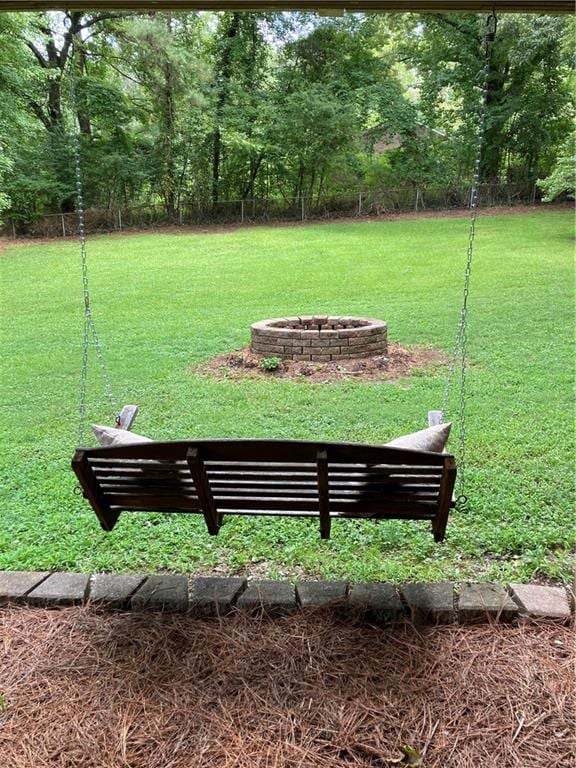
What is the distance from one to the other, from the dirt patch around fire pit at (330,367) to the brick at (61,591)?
3164 mm

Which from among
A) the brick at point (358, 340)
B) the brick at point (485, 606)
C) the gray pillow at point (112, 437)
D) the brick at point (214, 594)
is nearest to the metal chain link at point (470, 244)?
the brick at point (485, 606)

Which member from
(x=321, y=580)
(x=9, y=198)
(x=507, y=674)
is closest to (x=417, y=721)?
(x=507, y=674)

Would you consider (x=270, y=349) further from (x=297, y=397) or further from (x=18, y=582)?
(x=18, y=582)

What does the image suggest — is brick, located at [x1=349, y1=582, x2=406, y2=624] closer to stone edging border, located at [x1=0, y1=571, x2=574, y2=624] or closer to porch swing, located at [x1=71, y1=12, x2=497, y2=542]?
stone edging border, located at [x1=0, y1=571, x2=574, y2=624]

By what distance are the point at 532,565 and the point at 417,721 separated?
0.97m

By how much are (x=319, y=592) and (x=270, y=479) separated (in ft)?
1.94

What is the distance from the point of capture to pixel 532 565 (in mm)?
2355

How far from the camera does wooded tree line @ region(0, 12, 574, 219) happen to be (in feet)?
54.0

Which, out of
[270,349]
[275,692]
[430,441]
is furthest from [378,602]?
[270,349]

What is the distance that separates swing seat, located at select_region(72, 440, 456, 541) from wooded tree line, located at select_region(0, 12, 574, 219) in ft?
53.5

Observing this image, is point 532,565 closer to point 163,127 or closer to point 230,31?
point 163,127

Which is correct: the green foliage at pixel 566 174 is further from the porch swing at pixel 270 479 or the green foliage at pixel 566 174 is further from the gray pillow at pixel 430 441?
the gray pillow at pixel 430 441

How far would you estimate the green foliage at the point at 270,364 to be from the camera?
215 inches

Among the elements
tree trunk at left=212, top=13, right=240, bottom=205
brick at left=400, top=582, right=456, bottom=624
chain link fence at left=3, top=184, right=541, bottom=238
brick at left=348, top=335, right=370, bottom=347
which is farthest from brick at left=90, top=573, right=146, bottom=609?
tree trunk at left=212, top=13, right=240, bottom=205
